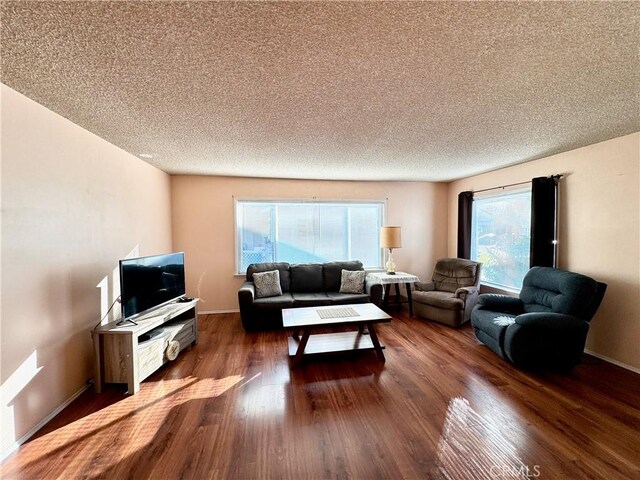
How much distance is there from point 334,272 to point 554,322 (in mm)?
2846

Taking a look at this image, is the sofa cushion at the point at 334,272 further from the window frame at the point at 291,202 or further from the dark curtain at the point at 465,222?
the dark curtain at the point at 465,222

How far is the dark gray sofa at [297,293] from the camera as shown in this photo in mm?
3809

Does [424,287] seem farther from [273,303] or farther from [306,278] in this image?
[273,303]

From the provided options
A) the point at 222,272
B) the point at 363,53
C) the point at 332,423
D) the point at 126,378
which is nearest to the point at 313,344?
the point at 332,423

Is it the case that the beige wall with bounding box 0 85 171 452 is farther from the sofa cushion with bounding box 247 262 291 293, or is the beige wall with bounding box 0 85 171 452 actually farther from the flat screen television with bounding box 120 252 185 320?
the sofa cushion with bounding box 247 262 291 293

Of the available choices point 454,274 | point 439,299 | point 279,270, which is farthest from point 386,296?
point 279,270

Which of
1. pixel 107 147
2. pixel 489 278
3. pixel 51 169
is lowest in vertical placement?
pixel 489 278

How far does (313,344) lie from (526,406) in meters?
1.97

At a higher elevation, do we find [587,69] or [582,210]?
[587,69]

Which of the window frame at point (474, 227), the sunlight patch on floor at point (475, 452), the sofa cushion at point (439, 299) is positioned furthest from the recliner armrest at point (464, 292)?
the sunlight patch on floor at point (475, 452)

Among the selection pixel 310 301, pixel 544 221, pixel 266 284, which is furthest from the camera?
pixel 266 284

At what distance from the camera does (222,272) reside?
466 cm

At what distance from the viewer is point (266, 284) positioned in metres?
4.17

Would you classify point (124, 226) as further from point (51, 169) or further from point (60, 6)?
point (60, 6)
